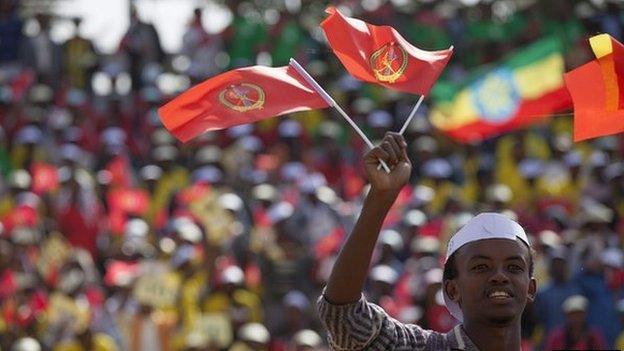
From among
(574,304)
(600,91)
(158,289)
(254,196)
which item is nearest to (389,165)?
(600,91)

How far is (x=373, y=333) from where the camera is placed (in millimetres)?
4609

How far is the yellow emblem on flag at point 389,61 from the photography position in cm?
555

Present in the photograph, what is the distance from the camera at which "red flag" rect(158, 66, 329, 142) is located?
551 cm


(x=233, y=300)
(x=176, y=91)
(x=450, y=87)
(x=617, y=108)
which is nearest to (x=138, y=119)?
(x=176, y=91)

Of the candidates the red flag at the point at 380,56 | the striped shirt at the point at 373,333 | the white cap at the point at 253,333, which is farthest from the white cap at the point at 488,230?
the white cap at the point at 253,333

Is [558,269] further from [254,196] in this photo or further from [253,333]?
[254,196]

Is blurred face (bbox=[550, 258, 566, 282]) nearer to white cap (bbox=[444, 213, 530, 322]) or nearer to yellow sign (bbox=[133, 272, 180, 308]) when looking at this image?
yellow sign (bbox=[133, 272, 180, 308])

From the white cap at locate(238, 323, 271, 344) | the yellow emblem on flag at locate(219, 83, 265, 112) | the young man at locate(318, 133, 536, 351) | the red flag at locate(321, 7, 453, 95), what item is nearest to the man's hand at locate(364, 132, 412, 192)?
the young man at locate(318, 133, 536, 351)

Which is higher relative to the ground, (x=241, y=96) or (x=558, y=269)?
(x=241, y=96)

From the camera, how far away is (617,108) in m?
5.78

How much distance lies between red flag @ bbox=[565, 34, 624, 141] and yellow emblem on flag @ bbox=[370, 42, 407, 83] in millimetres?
578

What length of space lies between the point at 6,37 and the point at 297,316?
737 cm

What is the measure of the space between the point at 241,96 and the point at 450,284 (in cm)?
110

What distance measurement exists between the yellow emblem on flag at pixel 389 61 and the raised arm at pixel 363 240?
3.24 feet
